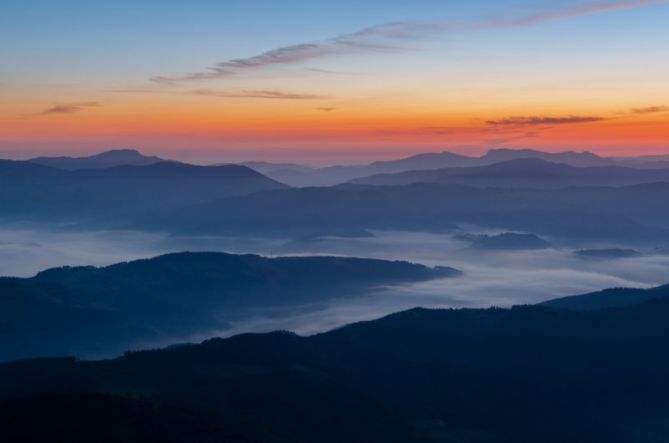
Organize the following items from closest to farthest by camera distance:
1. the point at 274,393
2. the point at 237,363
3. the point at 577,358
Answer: the point at 274,393 → the point at 237,363 → the point at 577,358

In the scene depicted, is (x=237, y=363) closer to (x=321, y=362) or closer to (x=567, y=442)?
(x=321, y=362)

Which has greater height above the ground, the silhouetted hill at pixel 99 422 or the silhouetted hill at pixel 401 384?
the silhouetted hill at pixel 99 422

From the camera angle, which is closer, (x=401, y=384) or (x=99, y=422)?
(x=99, y=422)

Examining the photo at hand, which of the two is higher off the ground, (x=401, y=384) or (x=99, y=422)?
(x=99, y=422)

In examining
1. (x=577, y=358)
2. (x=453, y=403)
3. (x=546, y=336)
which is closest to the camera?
(x=453, y=403)

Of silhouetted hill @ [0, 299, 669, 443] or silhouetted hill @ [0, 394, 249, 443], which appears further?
silhouetted hill @ [0, 299, 669, 443]

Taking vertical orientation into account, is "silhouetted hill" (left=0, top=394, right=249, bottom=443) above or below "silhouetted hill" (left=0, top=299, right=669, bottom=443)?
above

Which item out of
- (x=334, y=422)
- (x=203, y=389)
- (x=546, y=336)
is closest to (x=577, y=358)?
(x=546, y=336)

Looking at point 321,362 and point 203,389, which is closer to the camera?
point 203,389
